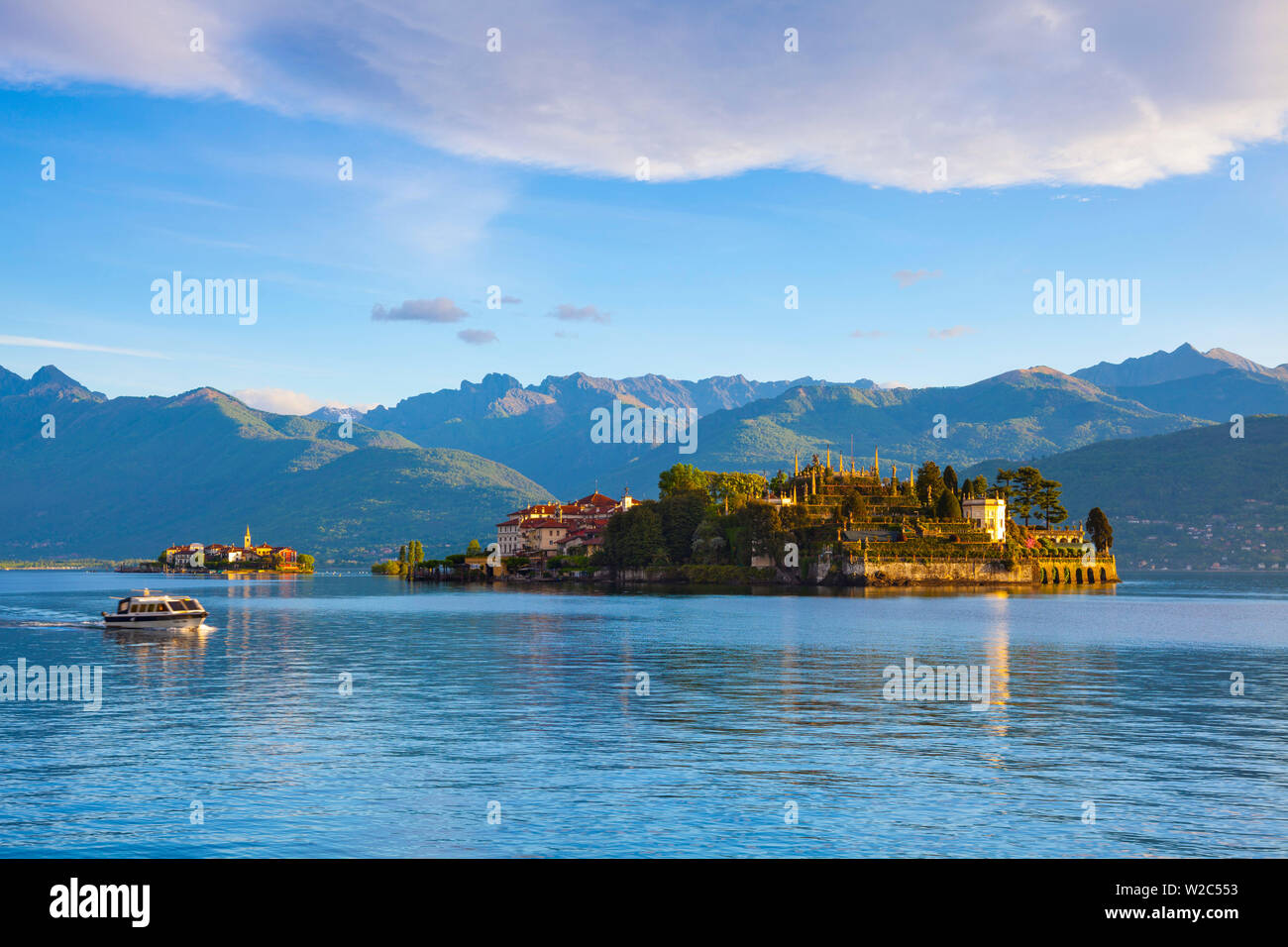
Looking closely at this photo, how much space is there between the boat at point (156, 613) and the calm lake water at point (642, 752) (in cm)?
1519

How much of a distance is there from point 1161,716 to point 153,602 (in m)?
90.5

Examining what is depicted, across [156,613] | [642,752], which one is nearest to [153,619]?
[156,613]

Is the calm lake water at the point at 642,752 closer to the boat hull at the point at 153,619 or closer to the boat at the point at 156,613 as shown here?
the boat hull at the point at 153,619

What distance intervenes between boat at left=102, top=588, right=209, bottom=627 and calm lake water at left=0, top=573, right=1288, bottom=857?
49.8ft

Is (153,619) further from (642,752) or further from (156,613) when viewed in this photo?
(642,752)

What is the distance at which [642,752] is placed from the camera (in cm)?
3878

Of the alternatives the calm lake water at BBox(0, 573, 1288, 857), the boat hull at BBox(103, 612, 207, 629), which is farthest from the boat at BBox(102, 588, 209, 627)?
the calm lake water at BBox(0, 573, 1288, 857)

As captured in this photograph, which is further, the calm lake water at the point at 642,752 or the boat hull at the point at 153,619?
the boat hull at the point at 153,619

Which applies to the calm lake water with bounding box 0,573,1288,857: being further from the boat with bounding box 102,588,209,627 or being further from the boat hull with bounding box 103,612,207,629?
the boat with bounding box 102,588,209,627

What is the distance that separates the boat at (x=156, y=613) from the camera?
10225 cm

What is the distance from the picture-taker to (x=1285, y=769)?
117ft

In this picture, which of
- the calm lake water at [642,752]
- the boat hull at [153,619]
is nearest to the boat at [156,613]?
the boat hull at [153,619]

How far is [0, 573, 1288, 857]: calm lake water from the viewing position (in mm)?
27594
